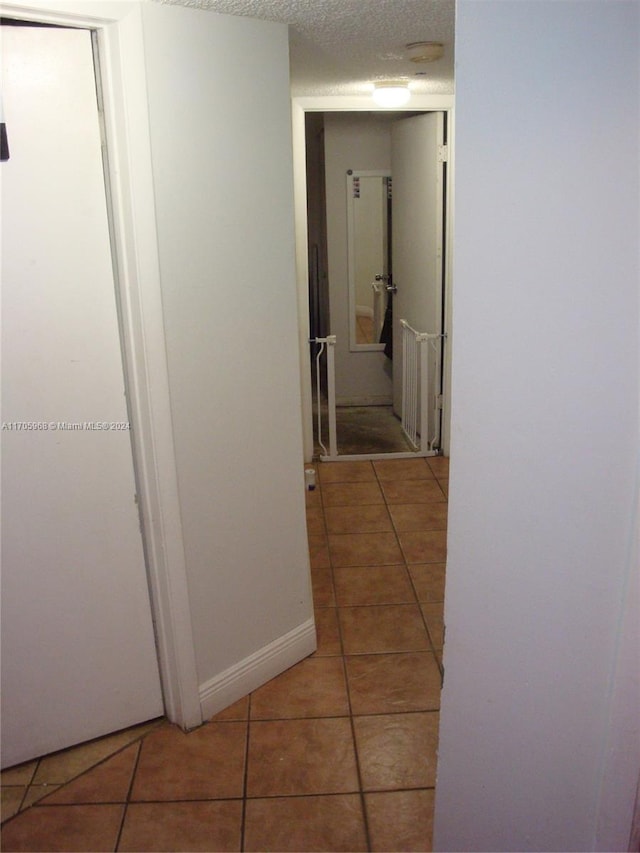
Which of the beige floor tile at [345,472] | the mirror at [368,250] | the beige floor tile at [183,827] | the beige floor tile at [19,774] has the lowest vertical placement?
the beige floor tile at [183,827]

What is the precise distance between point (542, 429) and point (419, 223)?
141 inches

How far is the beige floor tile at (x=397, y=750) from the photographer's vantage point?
2.16 meters

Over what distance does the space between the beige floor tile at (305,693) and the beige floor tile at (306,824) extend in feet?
1.19

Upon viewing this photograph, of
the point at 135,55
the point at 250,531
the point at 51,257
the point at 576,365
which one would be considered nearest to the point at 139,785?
the point at 250,531

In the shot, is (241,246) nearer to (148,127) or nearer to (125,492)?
(148,127)

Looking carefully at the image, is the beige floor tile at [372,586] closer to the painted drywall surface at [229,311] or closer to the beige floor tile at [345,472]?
the painted drywall surface at [229,311]

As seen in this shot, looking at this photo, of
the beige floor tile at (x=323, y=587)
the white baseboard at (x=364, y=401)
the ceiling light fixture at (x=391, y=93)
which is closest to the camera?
the beige floor tile at (x=323, y=587)

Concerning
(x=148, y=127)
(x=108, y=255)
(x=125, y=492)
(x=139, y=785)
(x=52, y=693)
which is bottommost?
(x=139, y=785)

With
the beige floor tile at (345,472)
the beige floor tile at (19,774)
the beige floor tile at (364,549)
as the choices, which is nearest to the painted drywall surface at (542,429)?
the beige floor tile at (19,774)

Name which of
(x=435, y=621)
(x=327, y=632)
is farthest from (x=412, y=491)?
(x=327, y=632)

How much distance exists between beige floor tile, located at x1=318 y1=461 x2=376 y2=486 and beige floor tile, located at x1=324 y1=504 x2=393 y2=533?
408mm

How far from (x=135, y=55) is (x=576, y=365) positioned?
137 centimetres

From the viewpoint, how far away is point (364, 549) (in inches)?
141

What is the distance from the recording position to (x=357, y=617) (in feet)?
9.88
